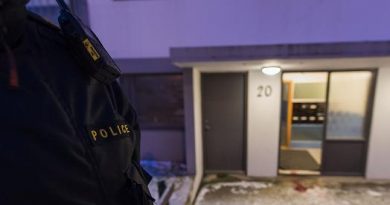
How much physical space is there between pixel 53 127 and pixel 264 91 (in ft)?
14.4

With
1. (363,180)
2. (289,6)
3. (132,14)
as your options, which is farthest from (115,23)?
(363,180)

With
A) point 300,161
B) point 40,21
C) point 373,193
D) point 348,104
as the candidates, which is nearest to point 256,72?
point 348,104

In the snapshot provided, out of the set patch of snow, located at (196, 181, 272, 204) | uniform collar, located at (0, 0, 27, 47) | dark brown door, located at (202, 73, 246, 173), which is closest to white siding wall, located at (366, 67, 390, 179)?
patch of snow, located at (196, 181, 272, 204)

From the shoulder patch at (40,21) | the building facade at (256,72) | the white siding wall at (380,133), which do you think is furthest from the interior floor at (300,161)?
the shoulder patch at (40,21)

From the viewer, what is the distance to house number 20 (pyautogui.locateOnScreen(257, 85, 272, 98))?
456cm

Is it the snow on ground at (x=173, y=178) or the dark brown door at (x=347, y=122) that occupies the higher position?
the dark brown door at (x=347, y=122)

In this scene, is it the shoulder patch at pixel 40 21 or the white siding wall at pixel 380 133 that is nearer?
the shoulder patch at pixel 40 21

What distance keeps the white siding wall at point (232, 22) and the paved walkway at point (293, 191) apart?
A: 8.37ft

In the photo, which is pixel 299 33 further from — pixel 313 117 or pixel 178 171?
pixel 178 171

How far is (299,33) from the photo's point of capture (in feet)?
12.7

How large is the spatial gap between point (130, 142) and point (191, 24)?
3632mm

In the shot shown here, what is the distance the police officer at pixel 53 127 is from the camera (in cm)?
45

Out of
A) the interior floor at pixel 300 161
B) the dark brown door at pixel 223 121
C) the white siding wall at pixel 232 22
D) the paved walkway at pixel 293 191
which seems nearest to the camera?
the white siding wall at pixel 232 22

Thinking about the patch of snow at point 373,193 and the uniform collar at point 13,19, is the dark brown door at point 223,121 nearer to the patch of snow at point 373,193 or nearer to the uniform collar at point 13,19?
the patch of snow at point 373,193
